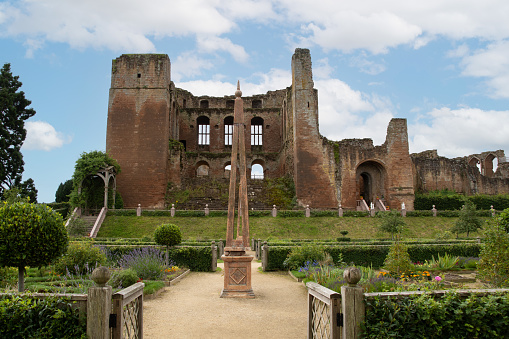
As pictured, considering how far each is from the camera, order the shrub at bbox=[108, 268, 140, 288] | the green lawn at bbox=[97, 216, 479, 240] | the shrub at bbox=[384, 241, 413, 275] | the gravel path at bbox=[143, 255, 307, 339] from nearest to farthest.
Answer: the gravel path at bbox=[143, 255, 307, 339] < the shrub at bbox=[108, 268, 140, 288] < the shrub at bbox=[384, 241, 413, 275] < the green lawn at bbox=[97, 216, 479, 240]

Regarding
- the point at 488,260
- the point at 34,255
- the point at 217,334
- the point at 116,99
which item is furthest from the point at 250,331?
the point at 116,99

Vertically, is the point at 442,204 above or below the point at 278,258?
above

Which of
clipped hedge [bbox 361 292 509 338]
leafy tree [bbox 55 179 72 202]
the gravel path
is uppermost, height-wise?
leafy tree [bbox 55 179 72 202]

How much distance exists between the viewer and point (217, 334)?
5.31 metres

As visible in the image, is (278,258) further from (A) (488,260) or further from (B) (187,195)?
(B) (187,195)

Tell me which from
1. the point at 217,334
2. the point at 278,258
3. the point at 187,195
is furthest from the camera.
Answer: the point at 187,195

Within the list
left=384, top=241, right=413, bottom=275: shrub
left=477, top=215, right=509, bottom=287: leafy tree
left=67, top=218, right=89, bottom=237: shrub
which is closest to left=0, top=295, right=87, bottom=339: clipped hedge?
left=477, top=215, right=509, bottom=287: leafy tree

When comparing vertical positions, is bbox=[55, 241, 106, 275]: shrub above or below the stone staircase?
below

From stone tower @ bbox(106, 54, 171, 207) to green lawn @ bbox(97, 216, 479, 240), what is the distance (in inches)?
243

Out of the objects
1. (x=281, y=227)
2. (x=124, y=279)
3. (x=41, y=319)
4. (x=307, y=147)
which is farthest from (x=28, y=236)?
(x=307, y=147)

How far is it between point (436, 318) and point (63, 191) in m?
39.0

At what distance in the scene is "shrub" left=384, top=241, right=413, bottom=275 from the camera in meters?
8.77

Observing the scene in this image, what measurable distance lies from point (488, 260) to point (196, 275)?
726 cm

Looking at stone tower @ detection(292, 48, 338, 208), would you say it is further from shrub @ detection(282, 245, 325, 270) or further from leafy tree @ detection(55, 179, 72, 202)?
leafy tree @ detection(55, 179, 72, 202)
